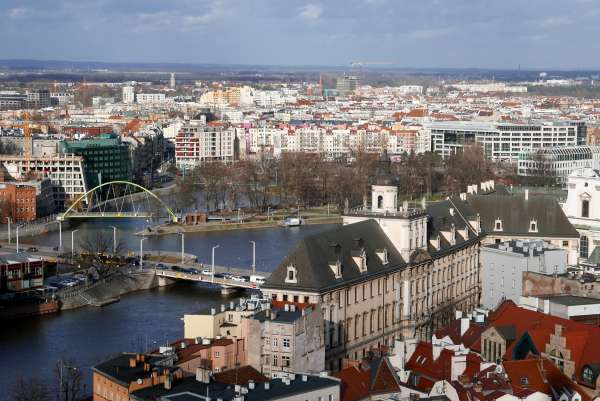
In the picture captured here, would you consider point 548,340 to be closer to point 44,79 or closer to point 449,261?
point 449,261

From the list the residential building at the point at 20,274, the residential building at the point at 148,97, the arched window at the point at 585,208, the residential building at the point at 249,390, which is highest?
the arched window at the point at 585,208

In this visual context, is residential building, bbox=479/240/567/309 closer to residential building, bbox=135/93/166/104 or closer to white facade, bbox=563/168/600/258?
white facade, bbox=563/168/600/258

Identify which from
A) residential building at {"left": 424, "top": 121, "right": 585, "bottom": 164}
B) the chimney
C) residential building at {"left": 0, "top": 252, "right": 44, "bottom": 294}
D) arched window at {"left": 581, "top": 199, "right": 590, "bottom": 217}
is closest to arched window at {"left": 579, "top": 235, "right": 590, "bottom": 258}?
arched window at {"left": 581, "top": 199, "right": 590, "bottom": 217}

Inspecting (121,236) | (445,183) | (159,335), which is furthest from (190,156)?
(159,335)

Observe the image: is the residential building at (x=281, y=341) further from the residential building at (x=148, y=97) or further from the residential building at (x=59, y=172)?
the residential building at (x=148, y=97)

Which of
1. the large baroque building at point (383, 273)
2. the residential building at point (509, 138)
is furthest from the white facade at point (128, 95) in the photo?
the large baroque building at point (383, 273)

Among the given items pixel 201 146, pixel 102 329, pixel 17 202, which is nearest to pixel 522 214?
pixel 102 329

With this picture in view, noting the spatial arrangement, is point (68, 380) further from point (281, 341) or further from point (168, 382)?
point (168, 382)
